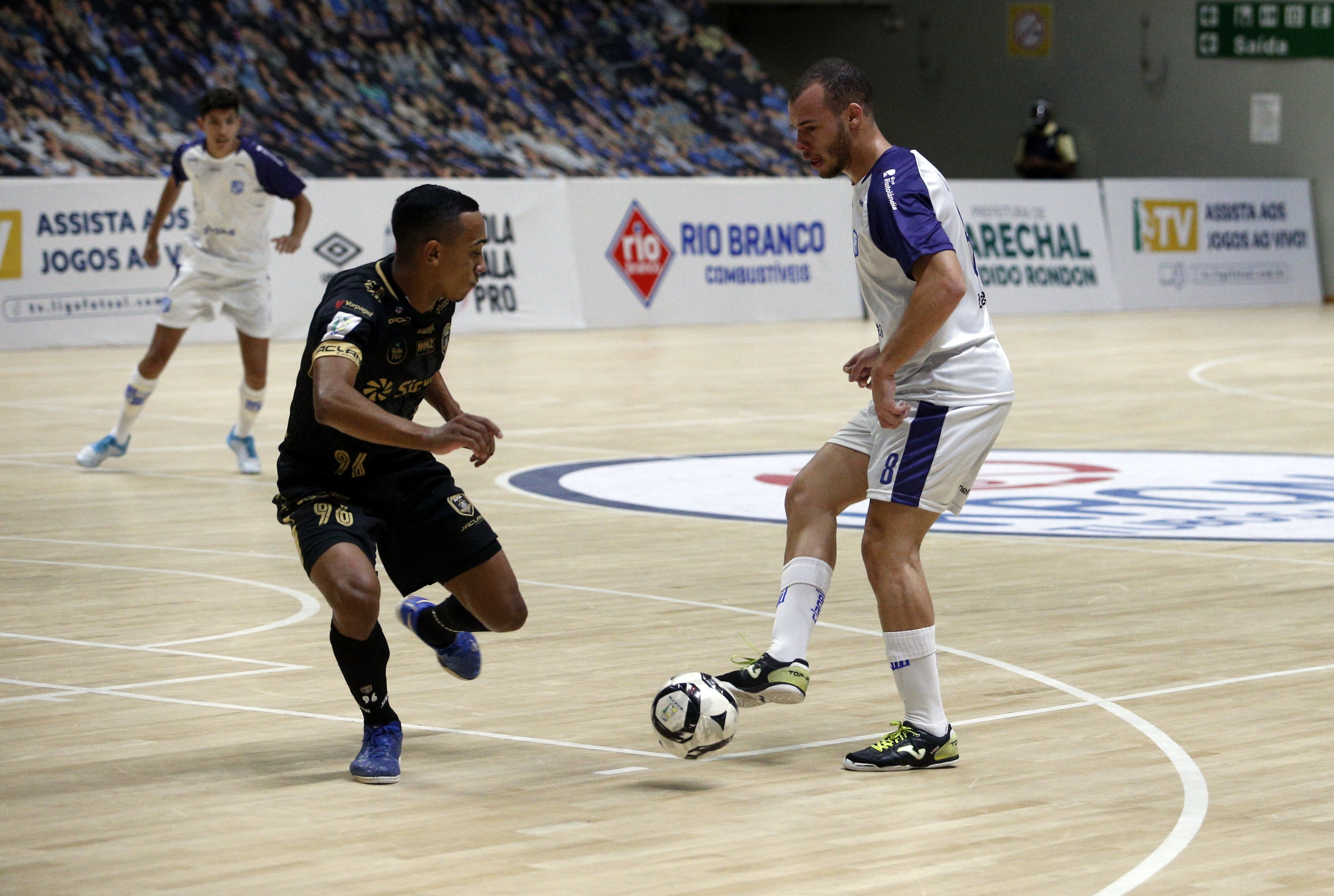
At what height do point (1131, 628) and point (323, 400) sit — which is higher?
point (323, 400)

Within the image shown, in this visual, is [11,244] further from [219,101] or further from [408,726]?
[408,726]

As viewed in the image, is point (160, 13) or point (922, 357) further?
point (160, 13)

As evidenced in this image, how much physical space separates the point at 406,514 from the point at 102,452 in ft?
21.4

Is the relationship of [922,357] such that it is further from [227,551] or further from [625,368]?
[625,368]

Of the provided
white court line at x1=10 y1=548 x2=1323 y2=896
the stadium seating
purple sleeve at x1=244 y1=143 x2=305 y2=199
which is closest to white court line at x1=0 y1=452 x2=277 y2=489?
purple sleeve at x1=244 y1=143 x2=305 y2=199

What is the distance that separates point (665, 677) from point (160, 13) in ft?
72.6

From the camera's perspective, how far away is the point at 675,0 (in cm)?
3303

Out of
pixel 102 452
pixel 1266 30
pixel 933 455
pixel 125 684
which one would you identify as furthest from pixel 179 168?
pixel 1266 30

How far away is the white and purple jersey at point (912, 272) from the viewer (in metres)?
5.06

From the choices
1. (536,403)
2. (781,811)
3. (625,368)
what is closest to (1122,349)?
(625,368)

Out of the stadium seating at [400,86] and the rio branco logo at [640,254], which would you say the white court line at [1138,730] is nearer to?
the rio branco logo at [640,254]

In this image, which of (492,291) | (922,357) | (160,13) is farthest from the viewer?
(160,13)

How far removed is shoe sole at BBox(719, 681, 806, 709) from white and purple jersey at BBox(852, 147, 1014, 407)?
830 millimetres

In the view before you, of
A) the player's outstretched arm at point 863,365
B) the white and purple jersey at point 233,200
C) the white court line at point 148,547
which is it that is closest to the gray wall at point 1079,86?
the white and purple jersey at point 233,200
